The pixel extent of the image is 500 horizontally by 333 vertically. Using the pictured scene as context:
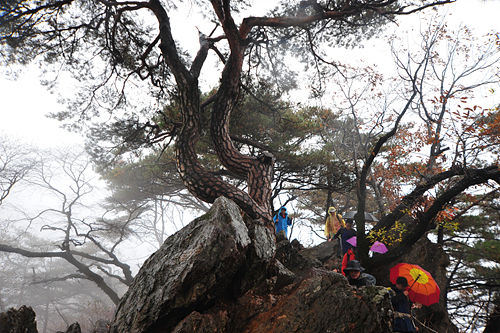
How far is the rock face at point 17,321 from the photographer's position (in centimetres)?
239

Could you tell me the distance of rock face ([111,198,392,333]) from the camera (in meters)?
1.86

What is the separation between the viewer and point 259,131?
7.52 m

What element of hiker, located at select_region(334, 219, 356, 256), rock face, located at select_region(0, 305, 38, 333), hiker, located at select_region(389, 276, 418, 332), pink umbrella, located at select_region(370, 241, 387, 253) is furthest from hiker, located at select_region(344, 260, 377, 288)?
rock face, located at select_region(0, 305, 38, 333)

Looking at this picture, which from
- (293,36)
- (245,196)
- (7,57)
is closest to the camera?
(245,196)

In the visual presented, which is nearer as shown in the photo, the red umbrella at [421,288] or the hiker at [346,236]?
the red umbrella at [421,288]

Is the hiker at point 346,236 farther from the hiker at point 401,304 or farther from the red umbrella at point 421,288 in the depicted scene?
the hiker at point 401,304

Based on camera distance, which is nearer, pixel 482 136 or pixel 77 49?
pixel 482 136

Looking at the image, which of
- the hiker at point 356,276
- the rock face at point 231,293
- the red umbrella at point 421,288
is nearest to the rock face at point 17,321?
the rock face at point 231,293

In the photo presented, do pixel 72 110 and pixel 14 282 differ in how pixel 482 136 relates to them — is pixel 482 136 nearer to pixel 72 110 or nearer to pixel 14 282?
pixel 72 110

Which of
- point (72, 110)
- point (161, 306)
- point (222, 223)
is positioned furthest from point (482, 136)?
point (72, 110)

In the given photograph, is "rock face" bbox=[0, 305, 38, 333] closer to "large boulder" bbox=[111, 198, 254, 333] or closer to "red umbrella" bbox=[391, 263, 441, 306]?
"large boulder" bbox=[111, 198, 254, 333]

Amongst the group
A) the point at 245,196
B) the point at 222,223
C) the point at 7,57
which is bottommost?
the point at 222,223

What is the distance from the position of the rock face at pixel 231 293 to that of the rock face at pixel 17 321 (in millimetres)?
1118

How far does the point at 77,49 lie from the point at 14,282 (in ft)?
89.8
